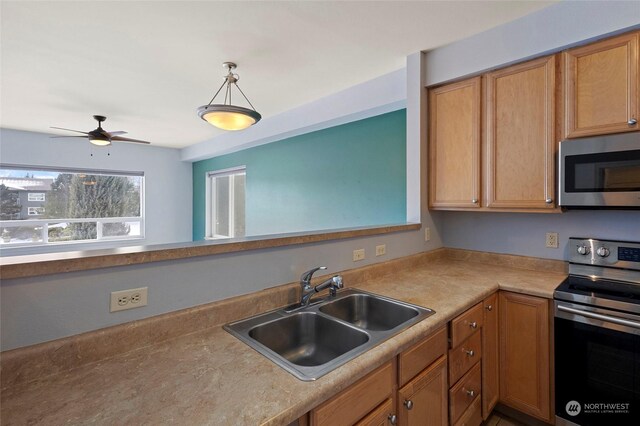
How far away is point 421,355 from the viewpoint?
4.03ft

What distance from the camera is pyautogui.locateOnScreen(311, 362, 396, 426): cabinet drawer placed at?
849 mm

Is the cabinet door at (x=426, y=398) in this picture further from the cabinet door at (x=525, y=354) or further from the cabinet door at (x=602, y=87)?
the cabinet door at (x=602, y=87)

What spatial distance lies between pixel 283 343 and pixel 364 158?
2251mm

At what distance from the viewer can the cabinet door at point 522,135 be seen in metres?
1.84

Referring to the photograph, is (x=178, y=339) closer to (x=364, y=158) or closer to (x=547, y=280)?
(x=547, y=280)

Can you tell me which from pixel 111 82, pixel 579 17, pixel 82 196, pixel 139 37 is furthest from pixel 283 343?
pixel 82 196

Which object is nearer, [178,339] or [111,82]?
[178,339]

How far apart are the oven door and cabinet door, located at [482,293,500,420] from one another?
0.95 ft

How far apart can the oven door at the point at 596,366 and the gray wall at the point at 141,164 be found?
6137 mm

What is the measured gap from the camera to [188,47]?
222cm

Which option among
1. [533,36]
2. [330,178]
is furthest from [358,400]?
[330,178]

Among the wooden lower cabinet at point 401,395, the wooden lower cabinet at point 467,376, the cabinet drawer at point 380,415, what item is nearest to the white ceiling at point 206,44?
the wooden lower cabinet at point 467,376

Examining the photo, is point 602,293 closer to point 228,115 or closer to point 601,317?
point 601,317
